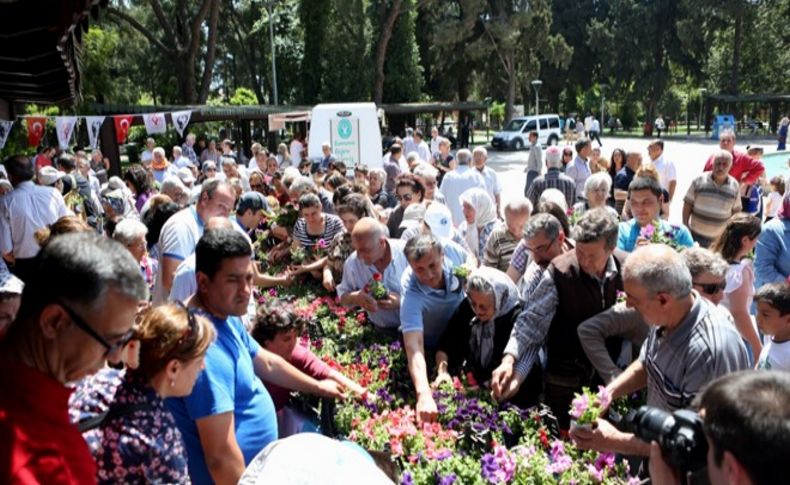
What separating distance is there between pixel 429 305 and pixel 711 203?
396 cm

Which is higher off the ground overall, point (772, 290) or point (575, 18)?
point (575, 18)

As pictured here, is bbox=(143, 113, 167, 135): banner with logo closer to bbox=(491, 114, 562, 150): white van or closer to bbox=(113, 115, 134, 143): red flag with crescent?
bbox=(113, 115, 134, 143): red flag with crescent

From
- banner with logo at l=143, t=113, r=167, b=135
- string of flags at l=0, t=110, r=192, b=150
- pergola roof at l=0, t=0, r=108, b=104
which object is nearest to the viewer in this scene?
pergola roof at l=0, t=0, r=108, b=104

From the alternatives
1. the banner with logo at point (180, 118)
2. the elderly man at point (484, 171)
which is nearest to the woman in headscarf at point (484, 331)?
the elderly man at point (484, 171)

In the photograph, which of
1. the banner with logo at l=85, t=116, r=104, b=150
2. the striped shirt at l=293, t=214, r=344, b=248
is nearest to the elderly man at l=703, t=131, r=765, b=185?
the striped shirt at l=293, t=214, r=344, b=248

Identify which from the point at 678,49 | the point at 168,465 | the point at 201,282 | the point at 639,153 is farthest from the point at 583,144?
the point at 678,49

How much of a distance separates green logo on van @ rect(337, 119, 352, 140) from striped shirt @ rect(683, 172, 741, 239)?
33.8 ft

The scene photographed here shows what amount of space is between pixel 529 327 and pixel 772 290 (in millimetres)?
1350

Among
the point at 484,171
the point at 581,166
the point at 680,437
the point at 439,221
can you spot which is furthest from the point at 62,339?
the point at 581,166

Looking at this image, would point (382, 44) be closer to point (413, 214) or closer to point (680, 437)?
point (413, 214)

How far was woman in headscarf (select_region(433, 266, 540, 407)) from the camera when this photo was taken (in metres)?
→ 3.56

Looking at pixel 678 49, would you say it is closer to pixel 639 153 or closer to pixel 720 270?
pixel 639 153

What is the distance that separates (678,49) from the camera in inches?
1891

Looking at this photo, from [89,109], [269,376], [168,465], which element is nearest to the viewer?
[168,465]
